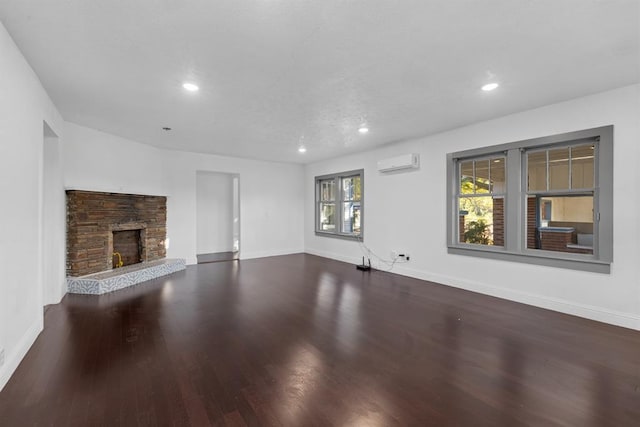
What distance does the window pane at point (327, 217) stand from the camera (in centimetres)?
769

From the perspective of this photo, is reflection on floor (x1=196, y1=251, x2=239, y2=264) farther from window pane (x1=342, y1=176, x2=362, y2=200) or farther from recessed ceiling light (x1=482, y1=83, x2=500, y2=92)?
recessed ceiling light (x1=482, y1=83, x2=500, y2=92)

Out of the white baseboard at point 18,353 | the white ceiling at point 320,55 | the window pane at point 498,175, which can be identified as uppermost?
the white ceiling at point 320,55

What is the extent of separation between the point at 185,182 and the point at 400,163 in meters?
4.55

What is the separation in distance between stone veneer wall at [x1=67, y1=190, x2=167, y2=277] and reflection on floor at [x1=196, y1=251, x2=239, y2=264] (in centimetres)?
112

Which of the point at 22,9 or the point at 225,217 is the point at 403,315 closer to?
the point at 22,9

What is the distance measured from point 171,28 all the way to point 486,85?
9.64 feet

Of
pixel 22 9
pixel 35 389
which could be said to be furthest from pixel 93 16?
pixel 35 389

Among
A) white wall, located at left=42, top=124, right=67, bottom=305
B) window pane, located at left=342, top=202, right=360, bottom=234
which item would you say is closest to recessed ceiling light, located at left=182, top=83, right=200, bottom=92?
white wall, located at left=42, top=124, right=67, bottom=305

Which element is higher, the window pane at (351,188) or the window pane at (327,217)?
the window pane at (351,188)

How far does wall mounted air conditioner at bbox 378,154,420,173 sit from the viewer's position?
5184 millimetres

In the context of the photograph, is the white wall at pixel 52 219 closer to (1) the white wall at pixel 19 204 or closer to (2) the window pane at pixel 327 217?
(1) the white wall at pixel 19 204

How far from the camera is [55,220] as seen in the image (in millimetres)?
3871

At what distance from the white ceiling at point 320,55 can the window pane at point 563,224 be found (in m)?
1.31

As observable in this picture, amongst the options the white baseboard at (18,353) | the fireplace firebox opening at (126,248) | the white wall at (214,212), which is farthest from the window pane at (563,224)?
the white wall at (214,212)
